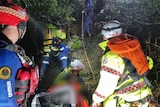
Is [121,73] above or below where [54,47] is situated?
below

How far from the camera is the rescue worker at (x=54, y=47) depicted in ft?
7.28

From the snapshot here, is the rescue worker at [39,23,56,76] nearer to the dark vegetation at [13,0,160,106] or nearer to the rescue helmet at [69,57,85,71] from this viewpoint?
the dark vegetation at [13,0,160,106]

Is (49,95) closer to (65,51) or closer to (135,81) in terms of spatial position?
(65,51)

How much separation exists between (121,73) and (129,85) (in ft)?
0.42

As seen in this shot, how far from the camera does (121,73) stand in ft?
6.18

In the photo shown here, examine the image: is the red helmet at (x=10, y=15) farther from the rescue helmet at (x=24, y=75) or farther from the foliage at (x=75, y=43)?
the foliage at (x=75, y=43)

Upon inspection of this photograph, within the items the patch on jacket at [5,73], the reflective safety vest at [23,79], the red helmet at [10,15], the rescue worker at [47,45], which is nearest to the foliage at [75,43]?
the rescue worker at [47,45]

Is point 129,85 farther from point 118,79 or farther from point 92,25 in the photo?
point 92,25

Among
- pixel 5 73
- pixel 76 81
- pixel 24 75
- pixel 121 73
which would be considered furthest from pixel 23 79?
pixel 121 73

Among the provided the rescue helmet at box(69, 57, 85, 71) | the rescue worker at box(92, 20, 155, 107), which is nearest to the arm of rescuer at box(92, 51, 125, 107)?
the rescue worker at box(92, 20, 155, 107)

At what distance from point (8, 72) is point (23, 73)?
124mm

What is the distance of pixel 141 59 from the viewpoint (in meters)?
1.93

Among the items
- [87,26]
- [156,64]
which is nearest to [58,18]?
[87,26]

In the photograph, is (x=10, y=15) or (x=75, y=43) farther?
(x=75, y=43)
